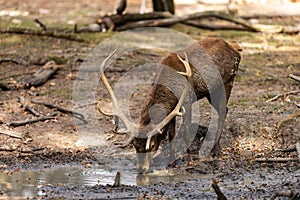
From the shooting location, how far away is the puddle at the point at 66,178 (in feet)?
26.3

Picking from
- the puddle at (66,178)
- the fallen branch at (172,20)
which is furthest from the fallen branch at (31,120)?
the fallen branch at (172,20)

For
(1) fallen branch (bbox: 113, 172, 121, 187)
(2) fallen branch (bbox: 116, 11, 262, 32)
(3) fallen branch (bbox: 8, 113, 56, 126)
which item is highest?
(1) fallen branch (bbox: 113, 172, 121, 187)

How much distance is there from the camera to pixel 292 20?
20.3m

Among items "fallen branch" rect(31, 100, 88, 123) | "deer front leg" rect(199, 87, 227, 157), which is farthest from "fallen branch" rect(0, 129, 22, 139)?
"deer front leg" rect(199, 87, 227, 157)

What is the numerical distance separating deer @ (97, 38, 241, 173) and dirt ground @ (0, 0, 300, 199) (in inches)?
19.2

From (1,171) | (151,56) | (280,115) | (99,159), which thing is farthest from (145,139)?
(151,56)

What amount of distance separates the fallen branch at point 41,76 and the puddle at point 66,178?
13.1ft

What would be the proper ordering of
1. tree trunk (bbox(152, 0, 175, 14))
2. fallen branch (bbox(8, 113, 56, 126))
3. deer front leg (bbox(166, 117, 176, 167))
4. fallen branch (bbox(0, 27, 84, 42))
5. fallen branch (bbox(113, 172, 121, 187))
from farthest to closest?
1. tree trunk (bbox(152, 0, 175, 14))
2. fallen branch (bbox(0, 27, 84, 42))
3. fallen branch (bbox(8, 113, 56, 126))
4. deer front leg (bbox(166, 117, 176, 167))
5. fallen branch (bbox(113, 172, 121, 187))

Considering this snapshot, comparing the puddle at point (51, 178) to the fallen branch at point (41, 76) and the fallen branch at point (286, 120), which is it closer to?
the fallen branch at point (286, 120)

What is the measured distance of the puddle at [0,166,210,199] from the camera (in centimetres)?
801

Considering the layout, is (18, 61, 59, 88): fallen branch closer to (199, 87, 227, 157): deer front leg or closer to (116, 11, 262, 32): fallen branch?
(116, 11, 262, 32): fallen branch

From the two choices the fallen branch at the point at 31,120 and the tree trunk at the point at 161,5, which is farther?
the tree trunk at the point at 161,5

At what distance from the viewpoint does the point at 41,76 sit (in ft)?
42.6

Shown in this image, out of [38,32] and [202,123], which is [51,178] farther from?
[38,32]
